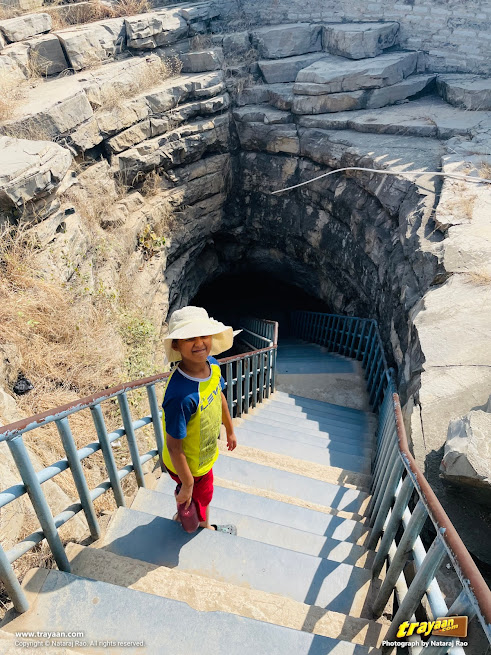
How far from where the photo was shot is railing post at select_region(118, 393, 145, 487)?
265 cm

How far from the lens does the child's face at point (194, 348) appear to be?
7.06 ft

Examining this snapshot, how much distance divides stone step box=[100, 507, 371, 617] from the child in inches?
10.9

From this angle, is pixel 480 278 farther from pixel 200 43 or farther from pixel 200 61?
pixel 200 43

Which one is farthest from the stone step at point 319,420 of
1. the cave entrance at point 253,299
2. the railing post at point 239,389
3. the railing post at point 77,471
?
the cave entrance at point 253,299

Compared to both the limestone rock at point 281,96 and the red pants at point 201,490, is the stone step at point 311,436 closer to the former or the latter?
Answer: the red pants at point 201,490

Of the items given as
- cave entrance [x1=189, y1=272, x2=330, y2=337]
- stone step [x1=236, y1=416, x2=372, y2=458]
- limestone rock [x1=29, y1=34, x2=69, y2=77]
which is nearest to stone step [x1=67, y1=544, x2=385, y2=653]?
stone step [x1=236, y1=416, x2=372, y2=458]

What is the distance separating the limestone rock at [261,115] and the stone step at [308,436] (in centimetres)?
623

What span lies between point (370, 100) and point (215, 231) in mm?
4000

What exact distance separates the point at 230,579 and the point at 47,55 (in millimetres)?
8701

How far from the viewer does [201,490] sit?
2576mm

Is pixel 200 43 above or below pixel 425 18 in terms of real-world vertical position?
below

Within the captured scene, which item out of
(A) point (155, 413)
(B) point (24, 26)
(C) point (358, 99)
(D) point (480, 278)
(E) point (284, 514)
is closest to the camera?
(A) point (155, 413)

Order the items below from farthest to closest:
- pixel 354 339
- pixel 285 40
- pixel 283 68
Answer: pixel 285 40
pixel 283 68
pixel 354 339

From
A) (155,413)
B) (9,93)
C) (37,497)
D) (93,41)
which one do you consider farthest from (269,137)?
(37,497)
